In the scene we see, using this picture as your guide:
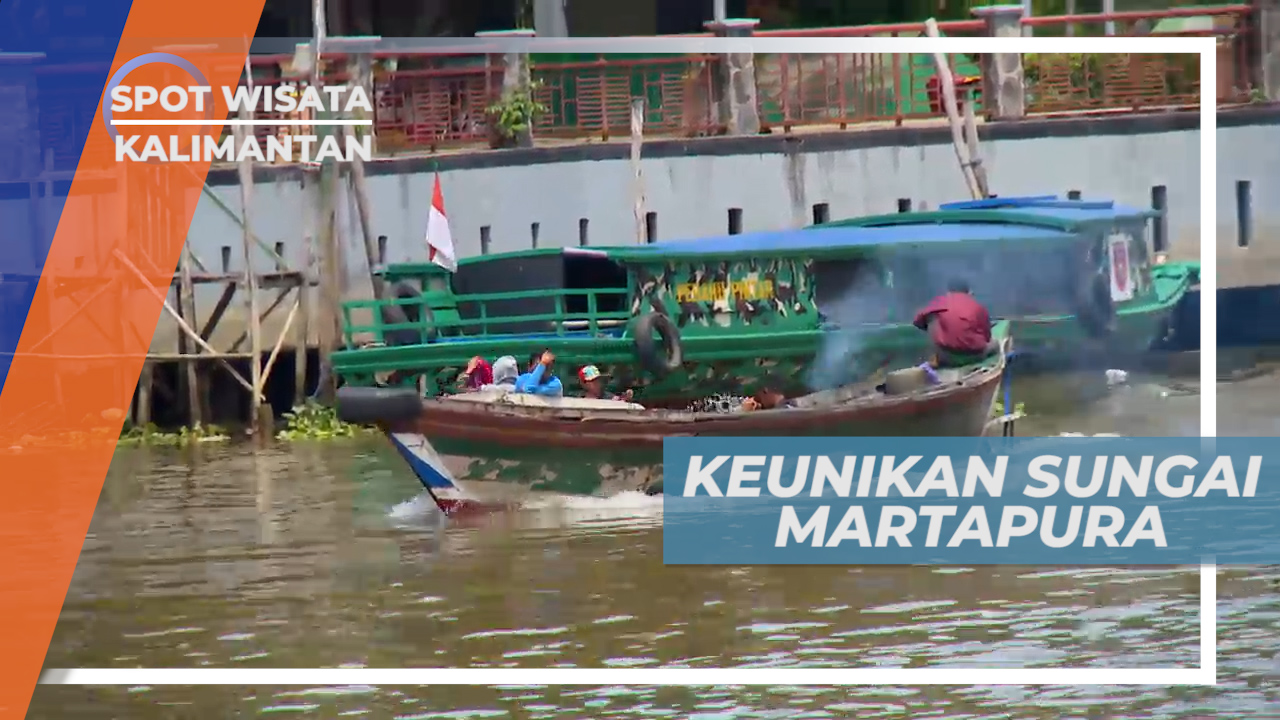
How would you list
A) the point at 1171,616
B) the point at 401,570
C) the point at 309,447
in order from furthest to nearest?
1. the point at 309,447
2. the point at 401,570
3. the point at 1171,616

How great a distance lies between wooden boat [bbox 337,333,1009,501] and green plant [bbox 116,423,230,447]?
429 cm

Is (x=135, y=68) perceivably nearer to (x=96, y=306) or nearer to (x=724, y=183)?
(x=96, y=306)

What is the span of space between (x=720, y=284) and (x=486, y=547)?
11.3 ft

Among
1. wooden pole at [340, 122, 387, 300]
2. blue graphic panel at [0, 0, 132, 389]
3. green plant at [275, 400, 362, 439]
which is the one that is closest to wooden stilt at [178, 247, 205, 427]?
green plant at [275, 400, 362, 439]

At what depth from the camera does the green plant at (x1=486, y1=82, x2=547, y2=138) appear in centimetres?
2208

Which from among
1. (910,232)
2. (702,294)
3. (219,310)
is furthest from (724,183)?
(219,310)

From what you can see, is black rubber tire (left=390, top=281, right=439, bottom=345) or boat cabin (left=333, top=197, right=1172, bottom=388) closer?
boat cabin (left=333, top=197, right=1172, bottom=388)

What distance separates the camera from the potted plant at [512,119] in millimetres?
22094

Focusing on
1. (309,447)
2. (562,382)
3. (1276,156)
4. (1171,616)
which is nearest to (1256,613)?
(1171,616)

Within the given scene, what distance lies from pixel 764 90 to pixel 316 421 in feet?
18.6

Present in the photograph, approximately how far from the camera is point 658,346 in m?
17.5

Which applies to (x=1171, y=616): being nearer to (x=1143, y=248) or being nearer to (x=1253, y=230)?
(x=1143, y=248)

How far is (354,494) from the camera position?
1773 cm

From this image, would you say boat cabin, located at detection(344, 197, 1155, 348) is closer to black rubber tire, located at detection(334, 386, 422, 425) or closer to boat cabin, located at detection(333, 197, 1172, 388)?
boat cabin, located at detection(333, 197, 1172, 388)
